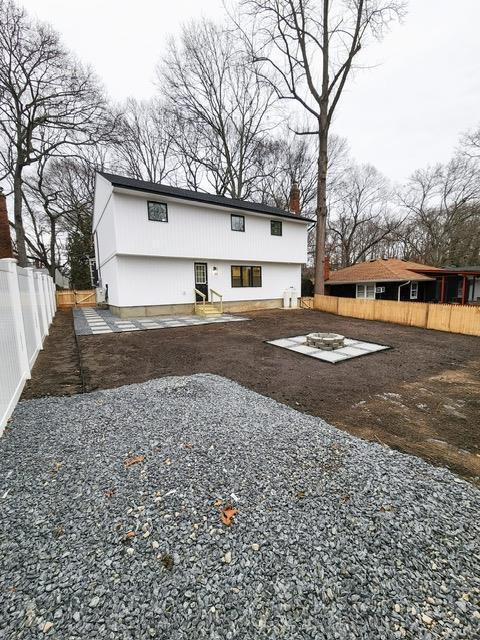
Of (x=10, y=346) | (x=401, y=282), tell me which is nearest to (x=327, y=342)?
(x=10, y=346)

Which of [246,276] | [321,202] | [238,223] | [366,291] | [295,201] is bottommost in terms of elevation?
[366,291]

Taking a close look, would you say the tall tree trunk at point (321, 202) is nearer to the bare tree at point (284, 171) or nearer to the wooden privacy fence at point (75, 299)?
the bare tree at point (284, 171)

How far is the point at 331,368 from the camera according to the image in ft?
18.9

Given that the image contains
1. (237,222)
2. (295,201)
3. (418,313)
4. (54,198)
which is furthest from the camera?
(54,198)

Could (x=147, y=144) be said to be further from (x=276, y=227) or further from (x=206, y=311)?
(x=206, y=311)

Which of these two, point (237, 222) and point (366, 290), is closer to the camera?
point (237, 222)

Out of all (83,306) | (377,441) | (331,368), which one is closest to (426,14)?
(331,368)

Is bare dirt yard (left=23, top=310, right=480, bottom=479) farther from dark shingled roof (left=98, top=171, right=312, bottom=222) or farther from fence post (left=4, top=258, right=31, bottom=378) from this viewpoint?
dark shingled roof (left=98, top=171, right=312, bottom=222)

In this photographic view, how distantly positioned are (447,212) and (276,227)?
20.5m

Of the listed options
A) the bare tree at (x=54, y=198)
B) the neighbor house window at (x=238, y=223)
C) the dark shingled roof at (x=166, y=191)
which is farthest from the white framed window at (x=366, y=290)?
the bare tree at (x=54, y=198)

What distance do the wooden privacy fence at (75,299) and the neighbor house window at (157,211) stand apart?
29.5 ft

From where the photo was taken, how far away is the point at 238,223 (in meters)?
15.2

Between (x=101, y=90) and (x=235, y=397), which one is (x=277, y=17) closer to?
(x=101, y=90)

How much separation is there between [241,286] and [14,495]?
566 inches
